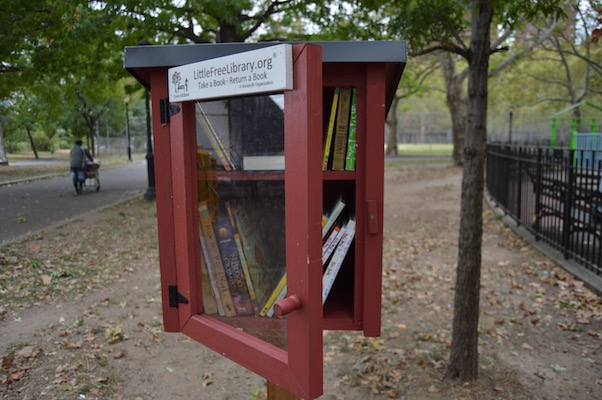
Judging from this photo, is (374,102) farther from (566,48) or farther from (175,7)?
(566,48)

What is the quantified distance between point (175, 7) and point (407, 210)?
7.85 metres

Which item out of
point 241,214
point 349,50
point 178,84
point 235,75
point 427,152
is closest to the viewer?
point 235,75

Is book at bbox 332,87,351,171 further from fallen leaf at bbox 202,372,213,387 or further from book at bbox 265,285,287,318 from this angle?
fallen leaf at bbox 202,372,213,387

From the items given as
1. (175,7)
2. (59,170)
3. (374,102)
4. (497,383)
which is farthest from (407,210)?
(59,170)

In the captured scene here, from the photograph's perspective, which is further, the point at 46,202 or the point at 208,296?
the point at 46,202

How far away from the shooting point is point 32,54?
8656 millimetres

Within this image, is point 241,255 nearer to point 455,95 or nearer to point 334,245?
point 334,245

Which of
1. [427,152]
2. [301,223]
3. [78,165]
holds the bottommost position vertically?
[427,152]

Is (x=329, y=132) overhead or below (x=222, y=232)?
overhead

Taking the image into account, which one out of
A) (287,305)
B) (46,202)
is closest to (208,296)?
(287,305)

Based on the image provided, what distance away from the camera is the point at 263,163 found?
2238 millimetres

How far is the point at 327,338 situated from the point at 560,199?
4364 millimetres

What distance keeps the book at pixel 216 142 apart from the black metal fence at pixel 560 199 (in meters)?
5.42

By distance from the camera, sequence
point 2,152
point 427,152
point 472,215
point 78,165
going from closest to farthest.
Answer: point 472,215 → point 2,152 → point 78,165 → point 427,152
